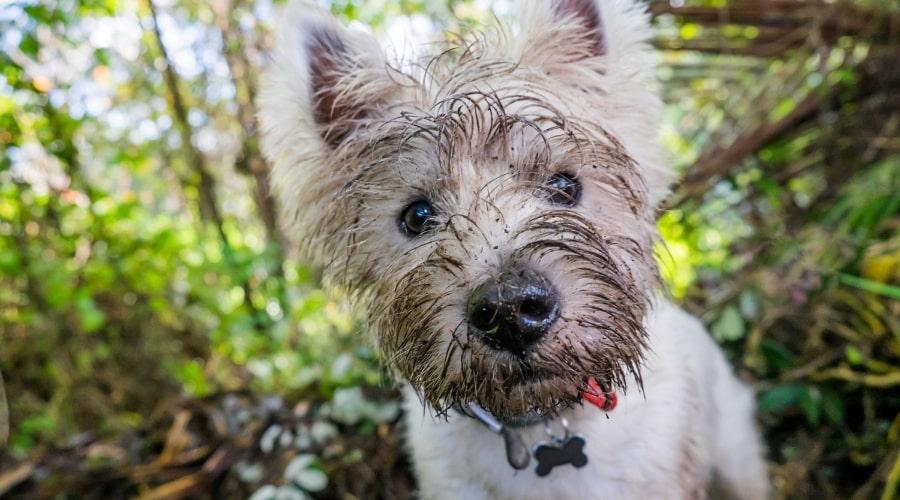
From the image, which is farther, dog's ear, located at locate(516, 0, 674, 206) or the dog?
dog's ear, located at locate(516, 0, 674, 206)

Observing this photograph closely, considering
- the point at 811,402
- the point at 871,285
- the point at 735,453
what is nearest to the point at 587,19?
the point at 871,285

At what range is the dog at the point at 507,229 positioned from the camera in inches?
75.6

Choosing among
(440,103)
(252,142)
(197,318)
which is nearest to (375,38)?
(440,103)

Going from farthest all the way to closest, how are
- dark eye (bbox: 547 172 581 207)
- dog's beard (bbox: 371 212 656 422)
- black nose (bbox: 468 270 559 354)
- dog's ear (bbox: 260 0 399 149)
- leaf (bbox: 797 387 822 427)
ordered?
leaf (bbox: 797 387 822 427) < dog's ear (bbox: 260 0 399 149) < dark eye (bbox: 547 172 581 207) < dog's beard (bbox: 371 212 656 422) < black nose (bbox: 468 270 559 354)

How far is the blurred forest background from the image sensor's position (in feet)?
11.6

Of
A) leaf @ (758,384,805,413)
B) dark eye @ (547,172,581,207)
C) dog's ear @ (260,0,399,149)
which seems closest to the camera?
dark eye @ (547,172,581,207)

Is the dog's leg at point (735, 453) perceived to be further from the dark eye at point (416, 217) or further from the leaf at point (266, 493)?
the leaf at point (266, 493)

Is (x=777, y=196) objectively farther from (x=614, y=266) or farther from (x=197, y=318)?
(x=197, y=318)

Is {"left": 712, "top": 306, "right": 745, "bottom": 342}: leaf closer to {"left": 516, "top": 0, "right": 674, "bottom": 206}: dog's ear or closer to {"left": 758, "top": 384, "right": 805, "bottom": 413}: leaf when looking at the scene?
{"left": 758, "top": 384, "right": 805, "bottom": 413}: leaf

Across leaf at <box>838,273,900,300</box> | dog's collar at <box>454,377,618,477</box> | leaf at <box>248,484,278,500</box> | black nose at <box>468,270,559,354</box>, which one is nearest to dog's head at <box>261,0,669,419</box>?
black nose at <box>468,270,559,354</box>

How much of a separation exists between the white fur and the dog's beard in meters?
0.30

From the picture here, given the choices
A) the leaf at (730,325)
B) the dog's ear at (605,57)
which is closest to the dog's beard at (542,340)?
the dog's ear at (605,57)

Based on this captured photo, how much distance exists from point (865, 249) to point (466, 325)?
295 cm

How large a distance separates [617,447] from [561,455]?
0.29 meters
